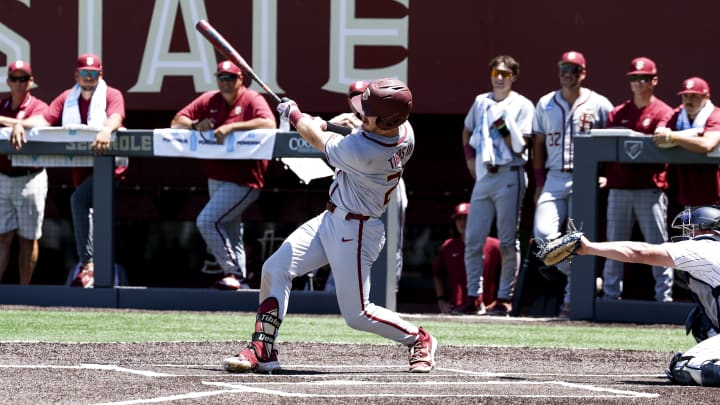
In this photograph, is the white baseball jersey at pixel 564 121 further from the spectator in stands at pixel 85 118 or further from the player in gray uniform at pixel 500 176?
the spectator in stands at pixel 85 118

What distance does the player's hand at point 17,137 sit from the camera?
10.1m

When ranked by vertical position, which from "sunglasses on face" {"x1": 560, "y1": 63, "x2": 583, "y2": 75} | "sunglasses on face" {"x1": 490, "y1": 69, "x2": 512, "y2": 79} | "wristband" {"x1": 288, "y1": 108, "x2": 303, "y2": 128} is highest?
"sunglasses on face" {"x1": 560, "y1": 63, "x2": 583, "y2": 75}

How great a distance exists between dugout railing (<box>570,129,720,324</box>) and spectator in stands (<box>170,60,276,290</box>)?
7.65ft

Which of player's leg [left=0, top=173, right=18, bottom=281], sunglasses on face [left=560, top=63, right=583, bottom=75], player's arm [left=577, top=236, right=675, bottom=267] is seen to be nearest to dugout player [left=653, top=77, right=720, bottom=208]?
sunglasses on face [left=560, top=63, right=583, bottom=75]

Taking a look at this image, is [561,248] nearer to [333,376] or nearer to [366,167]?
[366,167]

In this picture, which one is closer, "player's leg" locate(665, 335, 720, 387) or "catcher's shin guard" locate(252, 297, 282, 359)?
"player's leg" locate(665, 335, 720, 387)

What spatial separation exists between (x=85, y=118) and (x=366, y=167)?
4.52 m

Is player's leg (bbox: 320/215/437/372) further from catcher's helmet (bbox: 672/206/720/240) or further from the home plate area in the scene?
catcher's helmet (bbox: 672/206/720/240)

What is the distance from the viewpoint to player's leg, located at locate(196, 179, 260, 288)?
32.4 feet

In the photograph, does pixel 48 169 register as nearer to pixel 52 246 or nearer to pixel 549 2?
pixel 52 246

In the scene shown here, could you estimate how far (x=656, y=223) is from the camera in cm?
963

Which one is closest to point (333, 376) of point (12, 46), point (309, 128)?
point (309, 128)

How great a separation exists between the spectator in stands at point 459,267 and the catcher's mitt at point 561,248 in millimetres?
4593

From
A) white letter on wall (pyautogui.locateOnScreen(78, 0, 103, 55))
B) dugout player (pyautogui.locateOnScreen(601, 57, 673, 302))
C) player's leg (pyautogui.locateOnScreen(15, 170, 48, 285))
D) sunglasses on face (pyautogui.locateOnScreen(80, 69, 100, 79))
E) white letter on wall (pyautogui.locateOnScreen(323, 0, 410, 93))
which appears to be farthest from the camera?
white letter on wall (pyautogui.locateOnScreen(78, 0, 103, 55))
